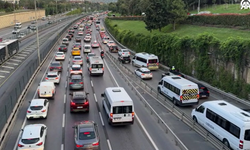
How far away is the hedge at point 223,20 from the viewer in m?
41.1

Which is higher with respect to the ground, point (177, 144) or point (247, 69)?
Answer: point (247, 69)

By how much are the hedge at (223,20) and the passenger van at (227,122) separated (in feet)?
85.1

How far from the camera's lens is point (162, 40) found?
42.5 m

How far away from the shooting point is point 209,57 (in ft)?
103

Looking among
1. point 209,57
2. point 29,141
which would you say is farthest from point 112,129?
point 209,57

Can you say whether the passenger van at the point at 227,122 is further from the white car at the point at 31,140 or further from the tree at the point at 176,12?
the tree at the point at 176,12

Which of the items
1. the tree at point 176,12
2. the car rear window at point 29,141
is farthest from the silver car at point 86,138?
the tree at point 176,12

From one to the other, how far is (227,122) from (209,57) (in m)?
15.6

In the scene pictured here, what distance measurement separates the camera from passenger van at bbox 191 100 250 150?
15586mm

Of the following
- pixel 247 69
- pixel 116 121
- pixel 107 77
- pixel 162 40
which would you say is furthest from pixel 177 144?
pixel 162 40

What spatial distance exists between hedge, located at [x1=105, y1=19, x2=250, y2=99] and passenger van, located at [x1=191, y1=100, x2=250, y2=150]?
793 cm

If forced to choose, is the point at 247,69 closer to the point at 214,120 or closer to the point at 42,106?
the point at 214,120

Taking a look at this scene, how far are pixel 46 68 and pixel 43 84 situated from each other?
Result: 15.1m

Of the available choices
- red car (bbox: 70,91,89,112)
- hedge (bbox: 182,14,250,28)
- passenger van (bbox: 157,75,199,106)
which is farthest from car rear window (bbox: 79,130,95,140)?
hedge (bbox: 182,14,250,28)
